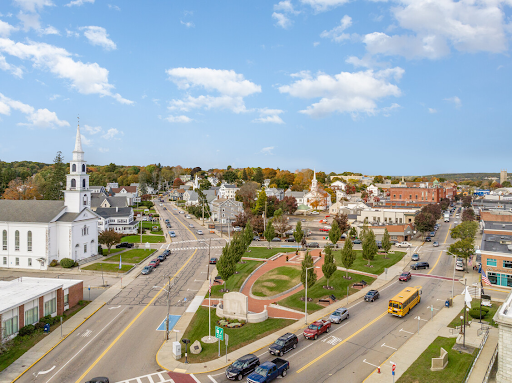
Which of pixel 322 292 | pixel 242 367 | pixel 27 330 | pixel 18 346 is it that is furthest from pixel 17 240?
pixel 242 367

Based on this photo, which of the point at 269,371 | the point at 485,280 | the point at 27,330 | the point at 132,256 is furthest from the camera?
the point at 132,256

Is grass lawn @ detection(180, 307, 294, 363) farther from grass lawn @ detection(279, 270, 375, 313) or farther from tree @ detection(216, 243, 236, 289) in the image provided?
tree @ detection(216, 243, 236, 289)

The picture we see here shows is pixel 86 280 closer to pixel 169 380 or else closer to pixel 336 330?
pixel 169 380

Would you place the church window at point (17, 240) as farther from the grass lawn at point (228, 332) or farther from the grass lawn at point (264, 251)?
the grass lawn at point (228, 332)

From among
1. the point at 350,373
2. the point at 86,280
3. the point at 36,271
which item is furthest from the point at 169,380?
the point at 36,271

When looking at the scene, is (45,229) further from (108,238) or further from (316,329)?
(316,329)

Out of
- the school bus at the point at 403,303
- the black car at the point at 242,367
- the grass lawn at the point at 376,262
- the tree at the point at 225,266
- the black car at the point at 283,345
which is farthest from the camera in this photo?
the grass lawn at the point at 376,262

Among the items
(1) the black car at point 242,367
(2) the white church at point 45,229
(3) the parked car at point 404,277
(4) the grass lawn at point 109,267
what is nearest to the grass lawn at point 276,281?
(3) the parked car at point 404,277
